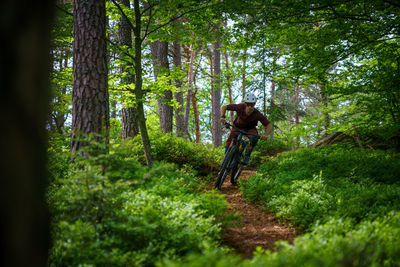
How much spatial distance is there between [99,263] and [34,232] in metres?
1.46

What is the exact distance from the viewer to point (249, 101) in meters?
6.98

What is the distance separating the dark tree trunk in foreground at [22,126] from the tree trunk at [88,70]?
3.92 meters

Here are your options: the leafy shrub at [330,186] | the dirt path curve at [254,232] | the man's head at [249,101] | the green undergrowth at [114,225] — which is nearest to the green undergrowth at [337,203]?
the leafy shrub at [330,186]

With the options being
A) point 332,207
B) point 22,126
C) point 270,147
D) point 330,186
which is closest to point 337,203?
point 332,207

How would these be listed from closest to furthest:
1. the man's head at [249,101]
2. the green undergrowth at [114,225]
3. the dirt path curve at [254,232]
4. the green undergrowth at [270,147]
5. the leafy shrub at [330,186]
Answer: the green undergrowth at [114,225] → the dirt path curve at [254,232] → the leafy shrub at [330,186] → the man's head at [249,101] → the green undergrowth at [270,147]

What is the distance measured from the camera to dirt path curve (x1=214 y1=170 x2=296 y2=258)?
3993mm

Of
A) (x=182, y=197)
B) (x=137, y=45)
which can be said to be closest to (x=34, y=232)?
(x=182, y=197)

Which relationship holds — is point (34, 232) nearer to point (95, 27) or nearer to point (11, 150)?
point (11, 150)

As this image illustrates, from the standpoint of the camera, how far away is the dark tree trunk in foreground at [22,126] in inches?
53.5

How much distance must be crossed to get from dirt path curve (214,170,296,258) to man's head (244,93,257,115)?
2634 mm

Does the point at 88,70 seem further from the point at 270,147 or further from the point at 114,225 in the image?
→ the point at 270,147

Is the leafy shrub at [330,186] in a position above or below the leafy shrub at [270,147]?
below

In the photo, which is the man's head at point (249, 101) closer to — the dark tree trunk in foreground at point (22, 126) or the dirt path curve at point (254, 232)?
the dirt path curve at point (254, 232)

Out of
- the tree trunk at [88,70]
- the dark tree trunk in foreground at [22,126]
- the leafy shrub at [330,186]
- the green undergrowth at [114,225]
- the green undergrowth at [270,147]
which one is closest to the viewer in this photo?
the dark tree trunk in foreground at [22,126]
